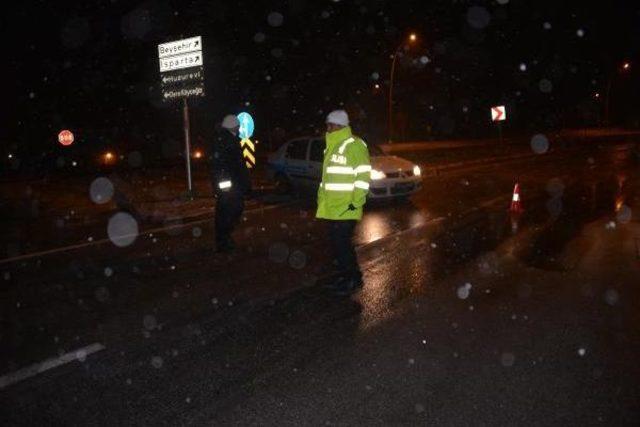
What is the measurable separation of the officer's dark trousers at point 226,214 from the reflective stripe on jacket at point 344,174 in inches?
97.1

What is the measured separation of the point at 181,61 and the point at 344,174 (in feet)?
29.9

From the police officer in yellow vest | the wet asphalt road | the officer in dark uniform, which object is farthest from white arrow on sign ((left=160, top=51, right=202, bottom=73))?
the police officer in yellow vest

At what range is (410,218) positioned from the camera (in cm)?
1109

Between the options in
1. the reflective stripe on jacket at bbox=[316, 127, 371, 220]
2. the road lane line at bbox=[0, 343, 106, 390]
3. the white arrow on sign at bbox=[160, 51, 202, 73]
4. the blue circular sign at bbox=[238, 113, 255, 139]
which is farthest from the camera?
the blue circular sign at bbox=[238, 113, 255, 139]

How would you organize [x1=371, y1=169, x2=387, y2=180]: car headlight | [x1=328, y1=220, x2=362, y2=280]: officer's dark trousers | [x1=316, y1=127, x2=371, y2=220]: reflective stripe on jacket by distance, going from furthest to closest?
1. [x1=371, y1=169, x2=387, y2=180]: car headlight
2. [x1=328, y1=220, x2=362, y2=280]: officer's dark trousers
3. [x1=316, y1=127, x2=371, y2=220]: reflective stripe on jacket

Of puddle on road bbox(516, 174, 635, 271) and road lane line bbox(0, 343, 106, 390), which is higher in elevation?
road lane line bbox(0, 343, 106, 390)

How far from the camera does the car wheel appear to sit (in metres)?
14.5

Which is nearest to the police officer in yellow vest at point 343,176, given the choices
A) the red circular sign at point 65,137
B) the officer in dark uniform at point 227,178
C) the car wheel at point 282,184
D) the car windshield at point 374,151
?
the officer in dark uniform at point 227,178

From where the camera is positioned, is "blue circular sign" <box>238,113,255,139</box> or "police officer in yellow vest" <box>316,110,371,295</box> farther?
"blue circular sign" <box>238,113,255,139</box>

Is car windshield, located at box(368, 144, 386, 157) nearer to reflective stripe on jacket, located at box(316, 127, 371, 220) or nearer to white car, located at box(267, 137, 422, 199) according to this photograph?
white car, located at box(267, 137, 422, 199)

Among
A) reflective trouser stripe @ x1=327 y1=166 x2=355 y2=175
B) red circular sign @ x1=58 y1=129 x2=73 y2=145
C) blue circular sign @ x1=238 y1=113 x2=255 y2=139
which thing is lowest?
reflective trouser stripe @ x1=327 y1=166 x2=355 y2=175

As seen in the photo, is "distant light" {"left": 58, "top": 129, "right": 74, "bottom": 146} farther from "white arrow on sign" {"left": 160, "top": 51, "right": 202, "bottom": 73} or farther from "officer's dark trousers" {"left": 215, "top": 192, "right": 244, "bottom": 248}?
"officer's dark trousers" {"left": 215, "top": 192, "right": 244, "bottom": 248}

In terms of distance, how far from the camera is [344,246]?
21.2ft

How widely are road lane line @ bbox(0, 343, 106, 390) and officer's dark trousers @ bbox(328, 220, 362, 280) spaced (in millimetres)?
2562
